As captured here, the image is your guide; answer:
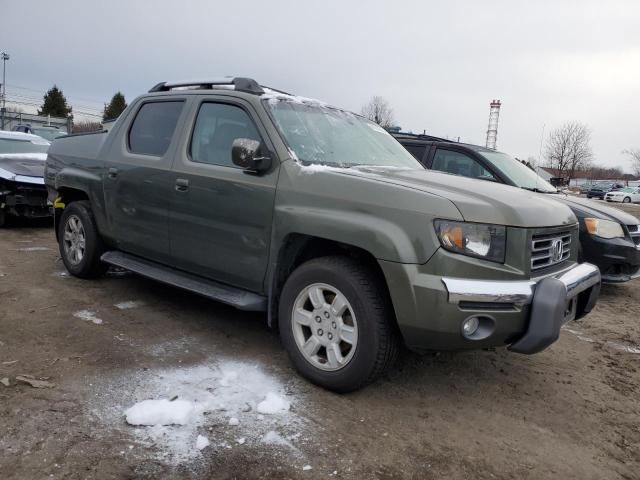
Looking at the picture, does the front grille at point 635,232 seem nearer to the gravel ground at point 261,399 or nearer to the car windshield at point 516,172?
the car windshield at point 516,172

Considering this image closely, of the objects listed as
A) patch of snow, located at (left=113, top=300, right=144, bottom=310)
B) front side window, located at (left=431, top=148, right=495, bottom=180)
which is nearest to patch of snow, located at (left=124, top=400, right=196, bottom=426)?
patch of snow, located at (left=113, top=300, right=144, bottom=310)

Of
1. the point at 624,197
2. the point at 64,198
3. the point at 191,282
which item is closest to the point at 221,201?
the point at 191,282

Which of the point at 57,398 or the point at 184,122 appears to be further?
the point at 184,122

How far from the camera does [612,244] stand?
5.68 meters

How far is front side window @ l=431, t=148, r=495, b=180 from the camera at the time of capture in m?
6.32

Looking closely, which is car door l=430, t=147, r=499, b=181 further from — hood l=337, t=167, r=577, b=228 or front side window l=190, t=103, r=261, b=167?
front side window l=190, t=103, r=261, b=167

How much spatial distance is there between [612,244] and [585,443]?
3.56 meters

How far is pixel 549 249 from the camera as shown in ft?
10.1

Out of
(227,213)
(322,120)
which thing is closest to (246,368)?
(227,213)

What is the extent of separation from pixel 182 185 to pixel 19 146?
7.10 meters

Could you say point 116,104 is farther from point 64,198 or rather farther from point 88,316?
point 88,316

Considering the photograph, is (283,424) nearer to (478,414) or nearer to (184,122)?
(478,414)

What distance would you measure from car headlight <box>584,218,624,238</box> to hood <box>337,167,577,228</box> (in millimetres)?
2646

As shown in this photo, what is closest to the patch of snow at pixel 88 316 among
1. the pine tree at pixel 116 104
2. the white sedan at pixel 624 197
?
the white sedan at pixel 624 197
